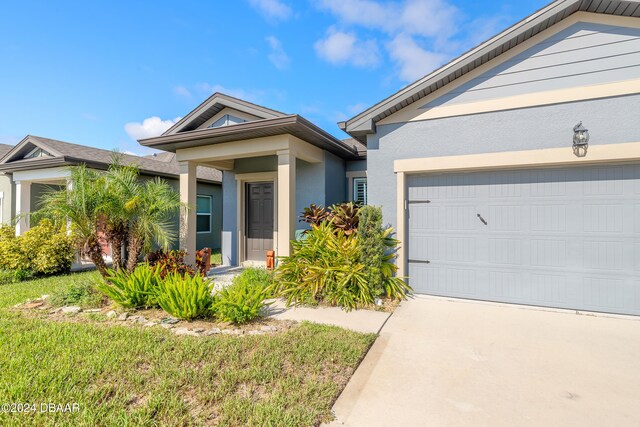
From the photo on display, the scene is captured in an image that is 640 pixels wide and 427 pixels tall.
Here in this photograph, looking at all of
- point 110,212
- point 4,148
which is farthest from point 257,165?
→ point 4,148

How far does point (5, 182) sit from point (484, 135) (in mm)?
15666

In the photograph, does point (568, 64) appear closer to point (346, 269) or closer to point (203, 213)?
point (346, 269)

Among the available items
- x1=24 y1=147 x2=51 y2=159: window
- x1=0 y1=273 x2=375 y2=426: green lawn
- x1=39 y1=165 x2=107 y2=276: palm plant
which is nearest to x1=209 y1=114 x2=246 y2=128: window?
x1=39 y1=165 x2=107 y2=276: palm plant

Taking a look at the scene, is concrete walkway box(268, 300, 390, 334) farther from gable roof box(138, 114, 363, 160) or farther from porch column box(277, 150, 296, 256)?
gable roof box(138, 114, 363, 160)

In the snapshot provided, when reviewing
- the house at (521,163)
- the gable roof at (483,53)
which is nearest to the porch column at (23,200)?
the house at (521,163)

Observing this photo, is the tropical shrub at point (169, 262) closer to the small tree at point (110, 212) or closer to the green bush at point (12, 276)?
the small tree at point (110, 212)

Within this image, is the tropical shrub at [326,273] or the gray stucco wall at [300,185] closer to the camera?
the tropical shrub at [326,273]

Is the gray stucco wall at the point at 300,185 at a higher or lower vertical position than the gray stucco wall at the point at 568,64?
lower

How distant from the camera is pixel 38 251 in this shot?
24.9 feet

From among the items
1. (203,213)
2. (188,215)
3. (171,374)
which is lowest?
(171,374)

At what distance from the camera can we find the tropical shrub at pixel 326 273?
5.20 m

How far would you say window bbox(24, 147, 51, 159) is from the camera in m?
9.82

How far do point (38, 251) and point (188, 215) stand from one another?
3887mm

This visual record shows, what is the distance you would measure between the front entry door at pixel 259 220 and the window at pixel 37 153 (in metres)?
6.87
